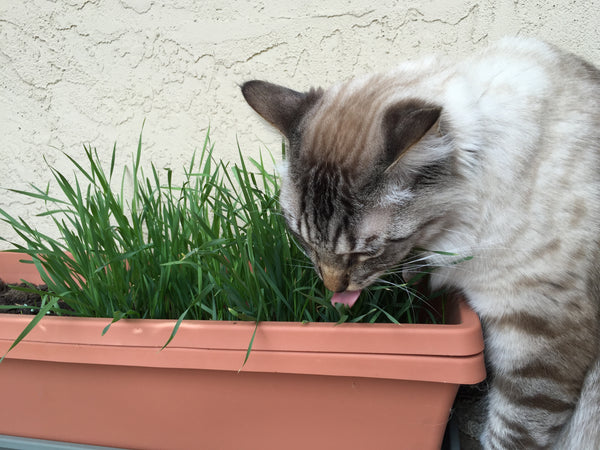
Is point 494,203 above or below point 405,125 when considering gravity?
below

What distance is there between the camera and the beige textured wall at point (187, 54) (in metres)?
1.38

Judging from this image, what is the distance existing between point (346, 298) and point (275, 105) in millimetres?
→ 425

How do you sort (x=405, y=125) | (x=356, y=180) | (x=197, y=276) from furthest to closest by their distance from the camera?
(x=197, y=276)
(x=356, y=180)
(x=405, y=125)

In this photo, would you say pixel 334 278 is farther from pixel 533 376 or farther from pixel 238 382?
pixel 533 376

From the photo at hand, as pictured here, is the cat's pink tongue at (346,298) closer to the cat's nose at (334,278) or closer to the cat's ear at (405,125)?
the cat's nose at (334,278)

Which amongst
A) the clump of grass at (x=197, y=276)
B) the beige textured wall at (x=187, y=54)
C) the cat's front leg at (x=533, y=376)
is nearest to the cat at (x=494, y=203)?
the cat's front leg at (x=533, y=376)

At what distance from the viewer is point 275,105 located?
3.08ft

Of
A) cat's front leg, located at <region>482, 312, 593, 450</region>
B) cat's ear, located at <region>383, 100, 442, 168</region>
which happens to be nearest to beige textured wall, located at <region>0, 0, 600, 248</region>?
cat's ear, located at <region>383, 100, 442, 168</region>

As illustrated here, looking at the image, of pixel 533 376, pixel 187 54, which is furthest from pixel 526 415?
pixel 187 54

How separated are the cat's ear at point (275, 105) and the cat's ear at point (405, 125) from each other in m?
0.25

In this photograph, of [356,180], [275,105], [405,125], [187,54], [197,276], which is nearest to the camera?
[405,125]

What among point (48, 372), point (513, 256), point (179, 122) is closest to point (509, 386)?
point (513, 256)

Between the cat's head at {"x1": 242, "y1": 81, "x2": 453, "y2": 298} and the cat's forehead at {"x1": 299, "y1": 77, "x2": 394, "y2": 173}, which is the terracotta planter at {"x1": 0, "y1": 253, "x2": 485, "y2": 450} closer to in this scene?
the cat's head at {"x1": 242, "y1": 81, "x2": 453, "y2": 298}

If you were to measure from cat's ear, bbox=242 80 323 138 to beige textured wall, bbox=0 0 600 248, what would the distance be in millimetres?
583
